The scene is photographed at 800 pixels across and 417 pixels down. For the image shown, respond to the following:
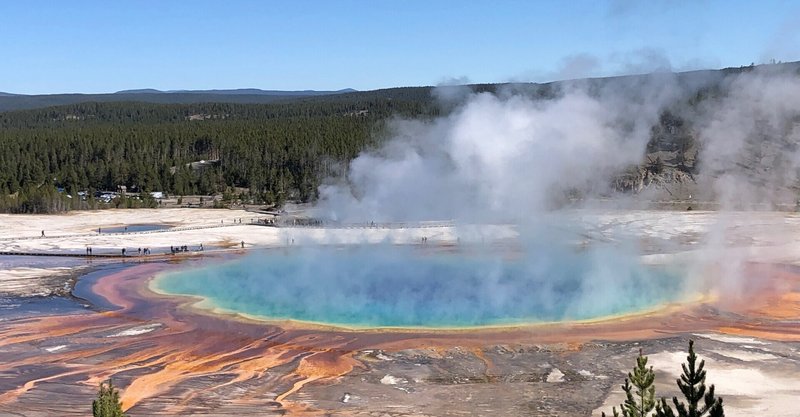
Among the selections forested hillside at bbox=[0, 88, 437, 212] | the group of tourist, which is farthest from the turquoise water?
forested hillside at bbox=[0, 88, 437, 212]

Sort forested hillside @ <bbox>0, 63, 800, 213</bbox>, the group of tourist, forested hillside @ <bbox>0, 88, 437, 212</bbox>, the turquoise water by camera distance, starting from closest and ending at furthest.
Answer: the turquoise water → the group of tourist → forested hillside @ <bbox>0, 63, 800, 213</bbox> → forested hillside @ <bbox>0, 88, 437, 212</bbox>

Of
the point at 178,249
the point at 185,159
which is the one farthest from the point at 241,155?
the point at 178,249

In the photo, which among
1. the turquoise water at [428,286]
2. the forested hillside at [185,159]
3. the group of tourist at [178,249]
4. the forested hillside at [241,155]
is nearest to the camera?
the turquoise water at [428,286]

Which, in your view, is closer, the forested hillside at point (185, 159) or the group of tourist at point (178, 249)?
the group of tourist at point (178, 249)

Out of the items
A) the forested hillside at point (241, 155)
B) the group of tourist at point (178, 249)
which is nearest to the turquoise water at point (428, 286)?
the group of tourist at point (178, 249)

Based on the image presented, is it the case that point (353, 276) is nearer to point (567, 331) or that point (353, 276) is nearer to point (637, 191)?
point (567, 331)

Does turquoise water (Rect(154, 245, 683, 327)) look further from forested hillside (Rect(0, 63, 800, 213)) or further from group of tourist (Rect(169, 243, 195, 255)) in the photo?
forested hillside (Rect(0, 63, 800, 213))

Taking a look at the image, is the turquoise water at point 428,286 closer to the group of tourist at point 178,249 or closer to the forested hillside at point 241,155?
the group of tourist at point 178,249

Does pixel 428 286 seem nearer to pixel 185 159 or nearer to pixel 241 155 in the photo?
pixel 241 155
